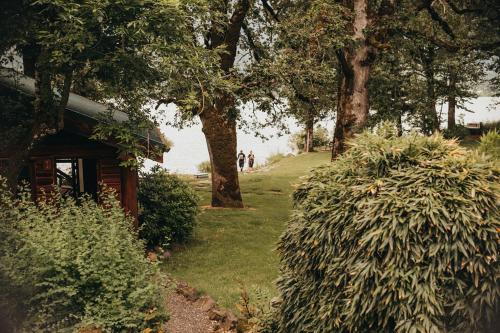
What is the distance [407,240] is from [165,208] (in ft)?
38.3

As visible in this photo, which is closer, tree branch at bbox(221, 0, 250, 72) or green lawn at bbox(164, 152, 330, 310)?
green lawn at bbox(164, 152, 330, 310)

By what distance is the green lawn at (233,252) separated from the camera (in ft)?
41.9

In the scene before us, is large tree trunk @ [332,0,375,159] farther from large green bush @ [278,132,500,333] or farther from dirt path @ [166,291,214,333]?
large green bush @ [278,132,500,333]

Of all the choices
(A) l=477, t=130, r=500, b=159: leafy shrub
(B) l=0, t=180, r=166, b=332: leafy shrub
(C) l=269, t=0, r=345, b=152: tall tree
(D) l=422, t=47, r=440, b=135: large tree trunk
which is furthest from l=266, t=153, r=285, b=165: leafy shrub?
(A) l=477, t=130, r=500, b=159: leafy shrub

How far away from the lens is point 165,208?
16.2 metres

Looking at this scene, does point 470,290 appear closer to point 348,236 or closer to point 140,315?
point 348,236

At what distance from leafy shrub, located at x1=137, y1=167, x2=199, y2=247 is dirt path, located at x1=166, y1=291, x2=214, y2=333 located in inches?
168

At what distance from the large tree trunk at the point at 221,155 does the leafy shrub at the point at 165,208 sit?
16.8 feet

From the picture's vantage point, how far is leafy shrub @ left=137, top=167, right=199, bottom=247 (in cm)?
1600

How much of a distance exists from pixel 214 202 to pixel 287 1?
1024cm

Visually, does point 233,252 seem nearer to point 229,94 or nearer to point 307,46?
point 229,94

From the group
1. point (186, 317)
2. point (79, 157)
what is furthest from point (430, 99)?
point (186, 317)

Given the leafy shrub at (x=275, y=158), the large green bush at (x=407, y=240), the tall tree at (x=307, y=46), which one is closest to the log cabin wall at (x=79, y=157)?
the tall tree at (x=307, y=46)

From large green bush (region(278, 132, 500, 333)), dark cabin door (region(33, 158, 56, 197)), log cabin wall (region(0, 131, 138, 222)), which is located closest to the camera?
large green bush (region(278, 132, 500, 333))
